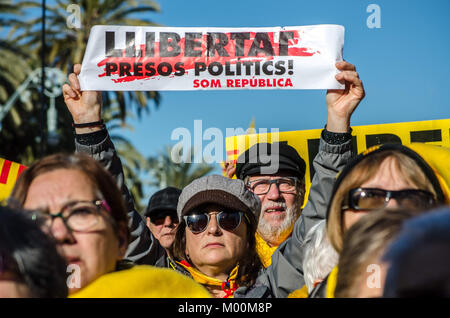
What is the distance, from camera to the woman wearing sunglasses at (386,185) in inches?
81.3

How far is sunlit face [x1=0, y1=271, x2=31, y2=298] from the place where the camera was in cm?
150

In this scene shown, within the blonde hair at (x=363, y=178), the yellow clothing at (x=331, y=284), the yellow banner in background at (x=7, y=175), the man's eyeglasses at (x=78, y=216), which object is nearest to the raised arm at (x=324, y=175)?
the blonde hair at (x=363, y=178)

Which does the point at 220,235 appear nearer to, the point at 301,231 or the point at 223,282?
the point at 223,282

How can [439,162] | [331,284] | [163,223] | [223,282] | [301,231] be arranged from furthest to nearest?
[163,223] → [223,282] → [301,231] → [439,162] → [331,284]

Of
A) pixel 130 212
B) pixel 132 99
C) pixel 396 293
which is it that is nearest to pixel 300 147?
pixel 130 212

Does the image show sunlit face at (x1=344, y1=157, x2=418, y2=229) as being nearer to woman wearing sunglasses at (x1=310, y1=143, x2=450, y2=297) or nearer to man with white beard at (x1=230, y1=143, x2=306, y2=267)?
woman wearing sunglasses at (x1=310, y1=143, x2=450, y2=297)

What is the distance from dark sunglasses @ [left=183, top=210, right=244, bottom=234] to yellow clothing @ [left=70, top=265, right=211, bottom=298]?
1.15 meters

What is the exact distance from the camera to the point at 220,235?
3111mm

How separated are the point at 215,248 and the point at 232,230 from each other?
0.13 meters

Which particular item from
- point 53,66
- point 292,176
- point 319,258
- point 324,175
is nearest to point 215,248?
point 324,175

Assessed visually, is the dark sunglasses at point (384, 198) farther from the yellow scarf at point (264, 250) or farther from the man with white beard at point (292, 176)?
the yellow scarf at point (264, 250)

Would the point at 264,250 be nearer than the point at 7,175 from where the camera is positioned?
No

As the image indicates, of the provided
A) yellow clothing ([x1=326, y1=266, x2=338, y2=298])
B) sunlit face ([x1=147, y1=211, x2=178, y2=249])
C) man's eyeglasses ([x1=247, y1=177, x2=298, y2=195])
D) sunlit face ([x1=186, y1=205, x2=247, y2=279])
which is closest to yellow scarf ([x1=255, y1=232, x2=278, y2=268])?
man's eyeglasses ([x1=247, y1=177, x2=298, y2=195])
